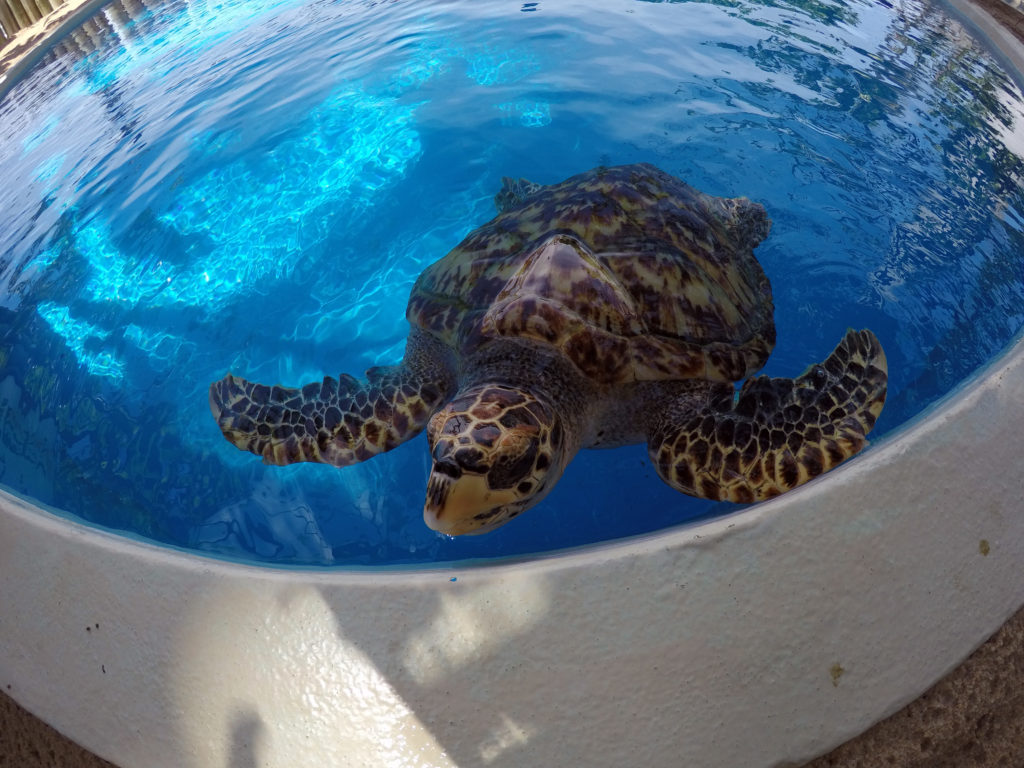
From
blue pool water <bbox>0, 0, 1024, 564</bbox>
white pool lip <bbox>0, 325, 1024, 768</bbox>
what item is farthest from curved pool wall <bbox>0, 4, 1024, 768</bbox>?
blue pool water <bbox>0, 0, 1024, 564</bbox>

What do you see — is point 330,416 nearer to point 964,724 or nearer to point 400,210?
point 400,210

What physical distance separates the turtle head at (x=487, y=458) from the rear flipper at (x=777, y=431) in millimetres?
512

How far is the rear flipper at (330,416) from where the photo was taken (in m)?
2.57

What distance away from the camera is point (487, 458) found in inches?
69.7

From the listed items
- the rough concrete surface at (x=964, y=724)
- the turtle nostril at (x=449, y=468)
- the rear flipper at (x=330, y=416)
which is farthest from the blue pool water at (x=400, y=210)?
the rough concrete surface at (x=964, y=724)

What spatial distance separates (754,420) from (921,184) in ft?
7.99

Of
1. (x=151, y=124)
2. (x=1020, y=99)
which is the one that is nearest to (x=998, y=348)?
(x=1020, y=99)

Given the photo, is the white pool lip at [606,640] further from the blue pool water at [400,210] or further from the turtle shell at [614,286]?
the turtle shell at [614,286]

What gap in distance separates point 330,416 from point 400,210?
6.42ft

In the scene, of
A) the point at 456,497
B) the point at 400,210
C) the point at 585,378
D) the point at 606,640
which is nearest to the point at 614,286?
the point at 585,378

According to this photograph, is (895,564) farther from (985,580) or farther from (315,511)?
(315,511)

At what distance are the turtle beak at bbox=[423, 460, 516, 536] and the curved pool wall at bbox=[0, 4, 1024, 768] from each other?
18 cm

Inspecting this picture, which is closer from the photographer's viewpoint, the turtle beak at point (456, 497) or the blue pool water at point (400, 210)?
the turtle beak at point (456, 497)

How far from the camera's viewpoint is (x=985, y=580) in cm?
185
